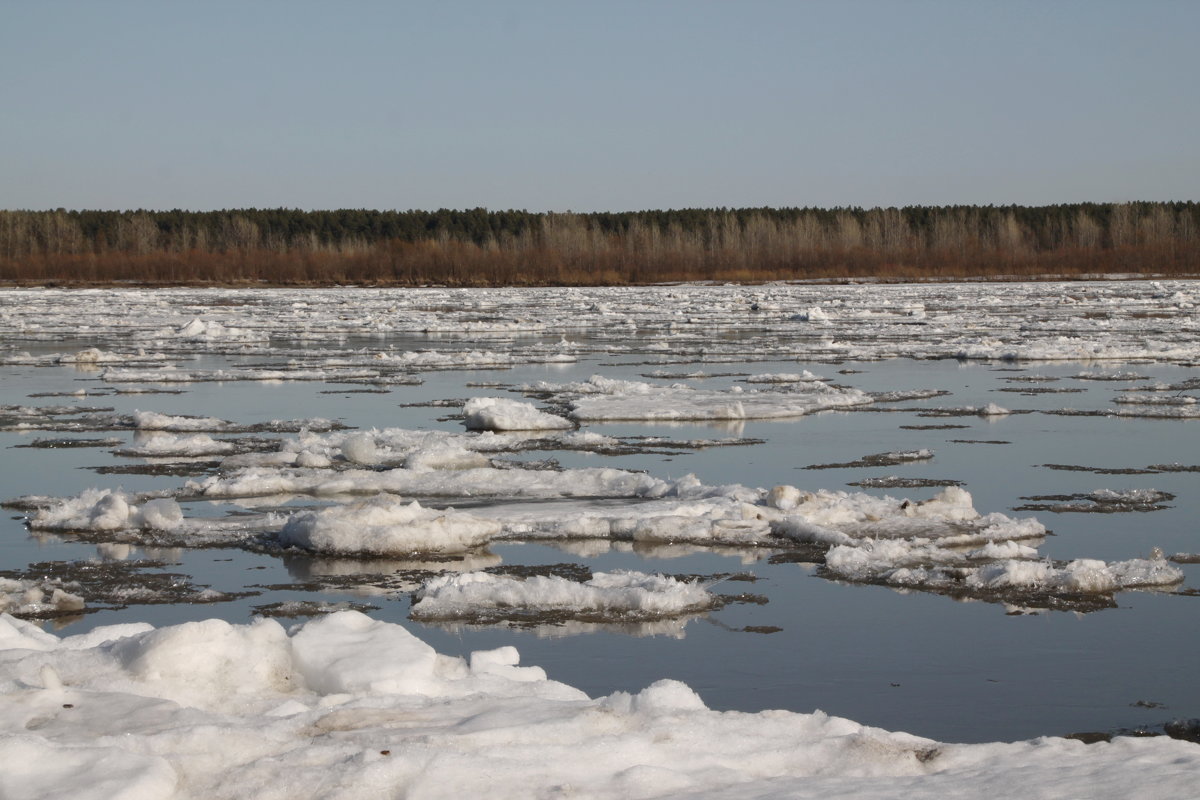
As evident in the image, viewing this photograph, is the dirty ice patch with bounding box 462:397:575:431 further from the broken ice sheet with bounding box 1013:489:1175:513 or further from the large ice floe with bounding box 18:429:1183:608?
the broken ice sheet with bounding box 1013:489:1175:513

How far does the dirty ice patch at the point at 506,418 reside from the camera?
9578 millimetres

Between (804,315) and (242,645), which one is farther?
(804,315)

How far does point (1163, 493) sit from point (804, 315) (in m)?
19.4

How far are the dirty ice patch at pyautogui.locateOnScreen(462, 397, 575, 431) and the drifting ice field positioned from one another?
25 millimetres

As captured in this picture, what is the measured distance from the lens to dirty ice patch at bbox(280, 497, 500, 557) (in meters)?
5.75

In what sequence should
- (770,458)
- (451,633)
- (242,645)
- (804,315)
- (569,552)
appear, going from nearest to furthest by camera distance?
(242,645)
(451,633)
(569,552)
(770,458)
(804,315)

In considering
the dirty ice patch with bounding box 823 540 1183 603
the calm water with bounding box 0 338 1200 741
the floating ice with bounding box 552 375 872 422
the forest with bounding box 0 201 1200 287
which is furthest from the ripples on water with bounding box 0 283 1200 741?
the forest with bounding box 0 201 1200 287

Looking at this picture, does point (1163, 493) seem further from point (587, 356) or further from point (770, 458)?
point (587, 356)

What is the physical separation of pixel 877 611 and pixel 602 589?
0.94 metres

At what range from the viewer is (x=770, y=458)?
27.5 ft

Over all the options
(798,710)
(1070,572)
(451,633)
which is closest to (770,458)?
(1070,572)

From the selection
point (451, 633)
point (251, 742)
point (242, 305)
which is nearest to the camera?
point (251, 742)

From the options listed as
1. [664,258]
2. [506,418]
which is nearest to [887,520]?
[506,418]

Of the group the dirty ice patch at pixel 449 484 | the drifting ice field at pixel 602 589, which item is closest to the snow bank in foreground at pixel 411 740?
the drifting ice field at pixel 602 589
